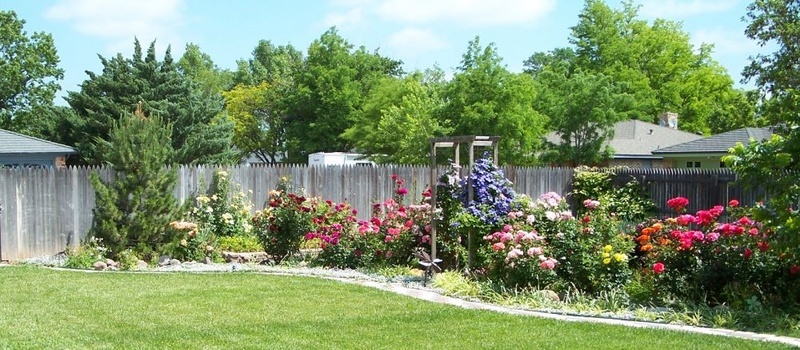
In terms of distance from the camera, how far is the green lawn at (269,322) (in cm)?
607

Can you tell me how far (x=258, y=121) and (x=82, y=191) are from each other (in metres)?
36.8

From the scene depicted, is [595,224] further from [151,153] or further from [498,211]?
[151,153]

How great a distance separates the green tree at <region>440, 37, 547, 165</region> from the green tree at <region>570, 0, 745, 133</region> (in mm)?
16098

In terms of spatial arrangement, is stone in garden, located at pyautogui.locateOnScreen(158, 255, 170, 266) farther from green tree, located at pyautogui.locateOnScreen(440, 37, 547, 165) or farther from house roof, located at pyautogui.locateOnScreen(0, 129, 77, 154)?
green tree, located at pyautogui.locateOnScreen(440, 37, 547, 165)

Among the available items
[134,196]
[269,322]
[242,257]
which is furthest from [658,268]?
[134,196]

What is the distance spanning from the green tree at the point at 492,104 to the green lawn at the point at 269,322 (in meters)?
16.8

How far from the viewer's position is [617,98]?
2820 cm

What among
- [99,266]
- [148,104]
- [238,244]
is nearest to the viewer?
[99,266]

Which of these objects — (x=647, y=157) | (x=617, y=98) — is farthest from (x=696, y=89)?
(x=617, y=98)

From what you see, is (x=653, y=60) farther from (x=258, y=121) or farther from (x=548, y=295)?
(x=548, y=295)

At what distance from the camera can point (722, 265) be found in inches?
301

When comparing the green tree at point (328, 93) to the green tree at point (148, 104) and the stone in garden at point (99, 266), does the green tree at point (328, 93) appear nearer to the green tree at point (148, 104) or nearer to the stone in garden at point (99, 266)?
the green tree at point (148, 104)

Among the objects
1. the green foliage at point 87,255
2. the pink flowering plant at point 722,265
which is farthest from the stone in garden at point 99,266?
the pink flowering plant at point 722,265

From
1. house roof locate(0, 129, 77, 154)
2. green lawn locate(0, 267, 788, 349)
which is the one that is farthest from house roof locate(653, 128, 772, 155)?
house roof locate(0, 129, 77, 154)
